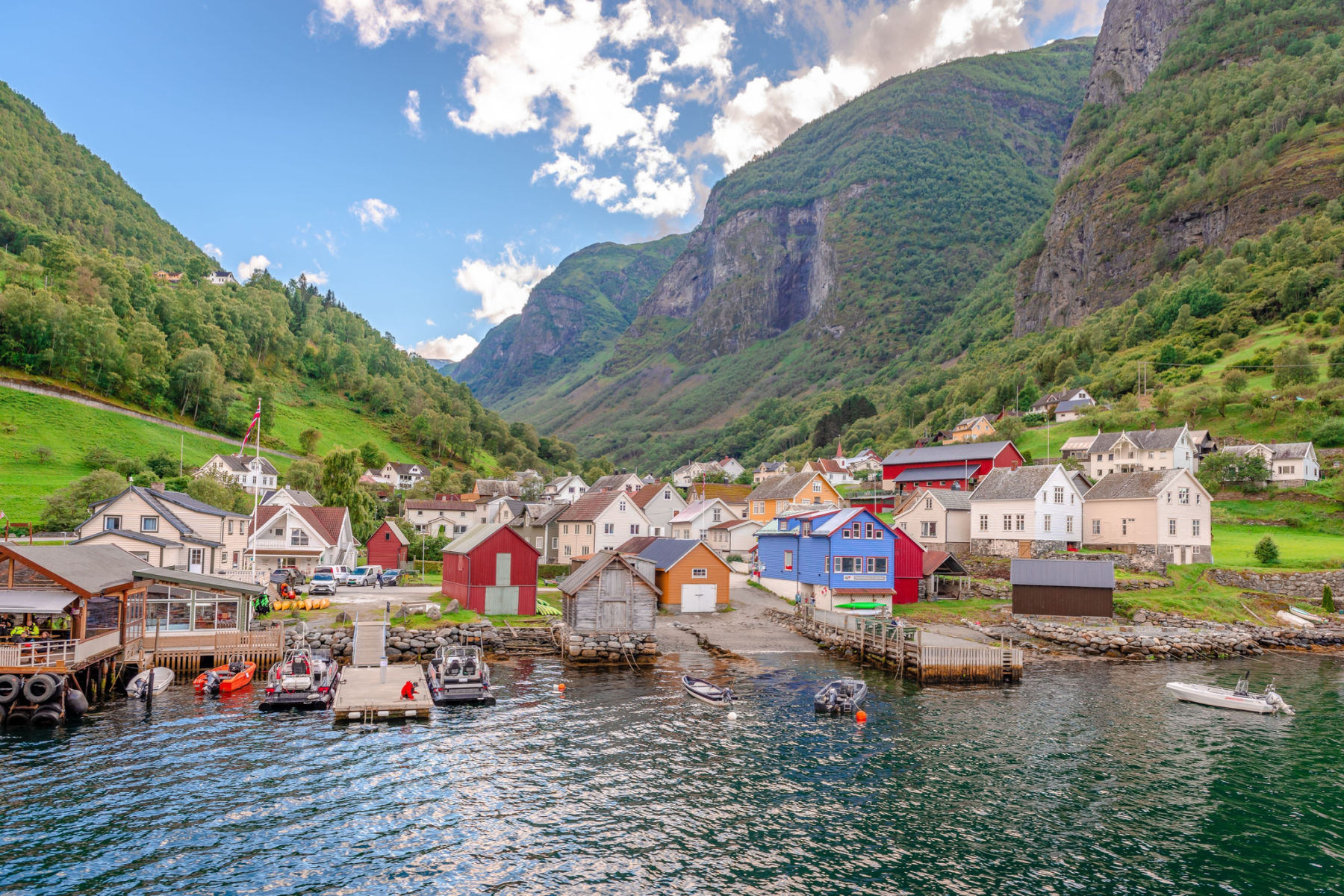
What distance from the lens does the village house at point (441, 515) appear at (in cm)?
11906

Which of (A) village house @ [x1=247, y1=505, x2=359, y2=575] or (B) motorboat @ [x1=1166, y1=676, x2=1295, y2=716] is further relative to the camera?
(A) village house @ [x1=247, y1=505, x2=359, y2=575]

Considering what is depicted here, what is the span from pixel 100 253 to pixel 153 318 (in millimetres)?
24627

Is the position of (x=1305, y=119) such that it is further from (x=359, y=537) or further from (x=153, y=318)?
(x=153, y=318)

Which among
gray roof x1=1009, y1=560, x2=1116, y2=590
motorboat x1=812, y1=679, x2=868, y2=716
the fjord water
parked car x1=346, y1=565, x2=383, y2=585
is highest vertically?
gray roof x1=1009, y1=560, x2=1116, y2=590

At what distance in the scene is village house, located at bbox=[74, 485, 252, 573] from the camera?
54094 millimetres

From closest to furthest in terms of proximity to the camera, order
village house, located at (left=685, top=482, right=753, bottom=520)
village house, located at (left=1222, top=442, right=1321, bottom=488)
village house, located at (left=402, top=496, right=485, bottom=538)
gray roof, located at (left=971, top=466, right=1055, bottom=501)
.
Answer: gray roof, located at (left=971, top=466, right=1055, bottom=501) < village house, located at (left=1222, top=442, right=1321, bottom=488) < village house, located at (left=685, top=482, right=753, bottom=520) < village house, located at (left=402, top=496, right=485, bottom=538)

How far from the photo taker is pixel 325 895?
2005 cm

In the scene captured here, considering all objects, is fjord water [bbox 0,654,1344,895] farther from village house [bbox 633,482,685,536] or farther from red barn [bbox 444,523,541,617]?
village house [bbox 633,482,685,536]

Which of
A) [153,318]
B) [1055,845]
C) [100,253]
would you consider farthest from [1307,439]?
[100,253]

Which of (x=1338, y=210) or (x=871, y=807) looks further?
(x=1338, y=210)

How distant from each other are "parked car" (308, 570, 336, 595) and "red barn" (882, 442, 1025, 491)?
73056 millimetres

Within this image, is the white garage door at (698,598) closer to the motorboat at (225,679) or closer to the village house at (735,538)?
the village house at (735,538)

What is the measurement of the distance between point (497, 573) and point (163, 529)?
25.7 m

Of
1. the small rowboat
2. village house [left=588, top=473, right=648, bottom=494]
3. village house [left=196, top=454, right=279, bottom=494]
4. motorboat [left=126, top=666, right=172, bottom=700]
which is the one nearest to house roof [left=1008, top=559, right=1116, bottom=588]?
the small rowboat
